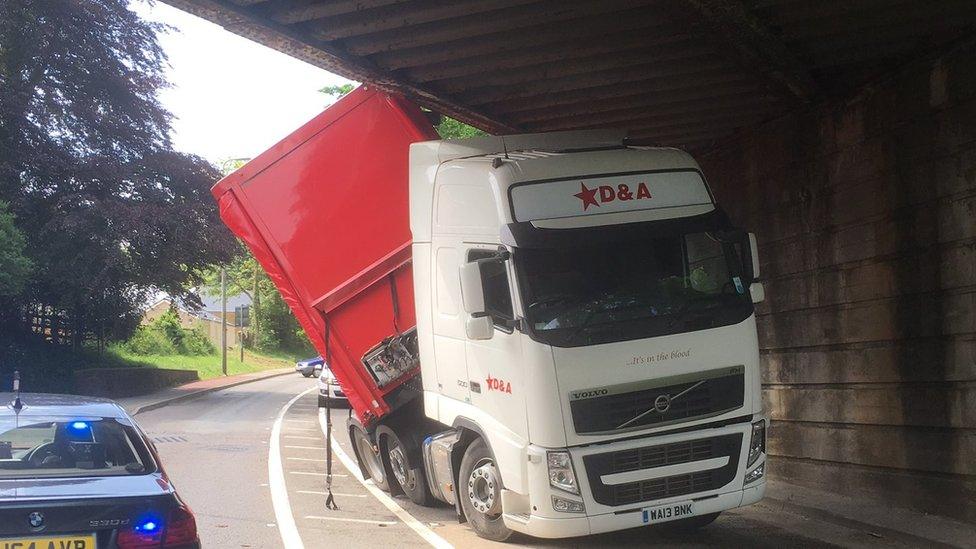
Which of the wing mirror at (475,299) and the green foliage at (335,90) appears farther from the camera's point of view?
the green foliage at (335,90)

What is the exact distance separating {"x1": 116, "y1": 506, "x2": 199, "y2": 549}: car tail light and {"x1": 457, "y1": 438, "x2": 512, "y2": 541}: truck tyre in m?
3.23

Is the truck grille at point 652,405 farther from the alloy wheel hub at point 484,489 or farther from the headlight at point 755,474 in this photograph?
the alloy wheel hub at point 484,489

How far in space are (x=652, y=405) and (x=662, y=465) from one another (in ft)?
1.49

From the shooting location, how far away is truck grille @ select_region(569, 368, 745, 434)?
7.18 metres

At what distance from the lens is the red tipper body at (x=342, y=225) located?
9617 millimetres

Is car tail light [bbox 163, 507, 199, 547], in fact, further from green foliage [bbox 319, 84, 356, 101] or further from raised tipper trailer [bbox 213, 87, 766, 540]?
green foliage [bbox 319, 84, 356, 101]

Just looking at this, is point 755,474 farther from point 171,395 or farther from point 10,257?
point 171,395

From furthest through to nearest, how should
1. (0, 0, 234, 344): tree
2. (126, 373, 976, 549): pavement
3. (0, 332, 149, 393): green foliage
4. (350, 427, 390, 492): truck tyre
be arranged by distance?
1. (0, 332, 149, 393): green foliage
2. (0, 0, 234, 344): tree
3. (350, 427, 390, 492): truck tyre
4. (126, 373, 976, 549): pavement

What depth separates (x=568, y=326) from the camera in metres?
7.26

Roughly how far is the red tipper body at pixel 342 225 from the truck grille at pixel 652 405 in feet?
9.42

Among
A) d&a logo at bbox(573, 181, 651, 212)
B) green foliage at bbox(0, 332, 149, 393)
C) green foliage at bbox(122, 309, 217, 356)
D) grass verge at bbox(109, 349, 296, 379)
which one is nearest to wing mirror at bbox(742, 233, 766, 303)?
d&a logo at bbox(573, 181, 651, 212)

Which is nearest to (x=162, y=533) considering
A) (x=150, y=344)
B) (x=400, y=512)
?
(x=400, y=512)

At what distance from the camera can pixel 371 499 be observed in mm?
10828

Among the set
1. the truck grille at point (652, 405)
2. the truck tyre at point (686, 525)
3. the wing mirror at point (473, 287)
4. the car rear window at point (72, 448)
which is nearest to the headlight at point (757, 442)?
the truck grille at point (652, 405)
